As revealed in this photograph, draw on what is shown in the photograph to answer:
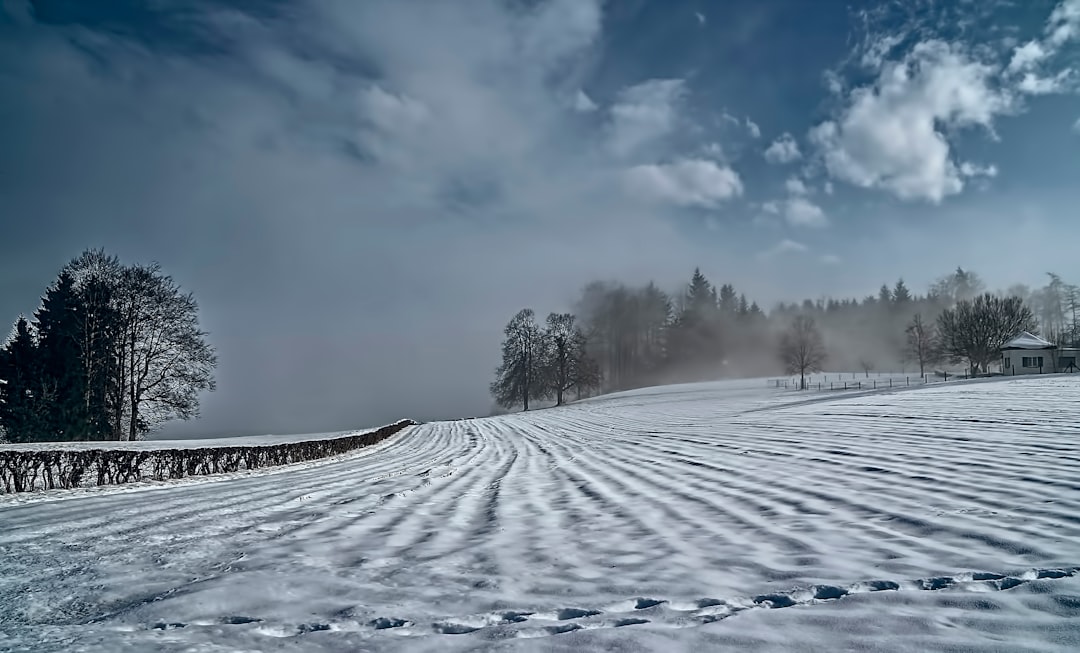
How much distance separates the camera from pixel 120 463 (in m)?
13.1

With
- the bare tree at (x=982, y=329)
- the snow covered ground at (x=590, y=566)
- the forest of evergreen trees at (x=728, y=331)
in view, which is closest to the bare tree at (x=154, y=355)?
the snow covered ground at (x=590, y=566)

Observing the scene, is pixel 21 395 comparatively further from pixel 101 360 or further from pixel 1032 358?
pixel 1032 358

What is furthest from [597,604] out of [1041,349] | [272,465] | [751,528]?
[1041,349]

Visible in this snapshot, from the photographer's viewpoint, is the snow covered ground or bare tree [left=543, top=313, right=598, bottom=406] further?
bare tree [left=543, top=313, right=598, bottom=406]

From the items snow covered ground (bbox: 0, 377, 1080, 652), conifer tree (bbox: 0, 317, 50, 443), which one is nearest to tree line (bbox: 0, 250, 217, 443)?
conifer tree (bbox: 0, 317, 50, 443)

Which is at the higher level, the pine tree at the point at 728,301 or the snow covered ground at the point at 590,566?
the pine tree at the point at 728,301

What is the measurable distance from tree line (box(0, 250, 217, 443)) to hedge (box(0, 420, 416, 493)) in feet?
56.9

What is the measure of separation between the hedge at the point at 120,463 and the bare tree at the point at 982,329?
60360 mm

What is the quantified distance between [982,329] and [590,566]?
65.0 m

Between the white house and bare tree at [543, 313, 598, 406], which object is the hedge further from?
the white house

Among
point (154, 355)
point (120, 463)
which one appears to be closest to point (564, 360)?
point (154, 355)

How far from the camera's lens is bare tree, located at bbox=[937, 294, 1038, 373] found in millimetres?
52188

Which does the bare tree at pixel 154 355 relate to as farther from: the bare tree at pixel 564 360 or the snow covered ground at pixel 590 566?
the bare tree at pixel 564 360

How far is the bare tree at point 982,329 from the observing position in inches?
2055
